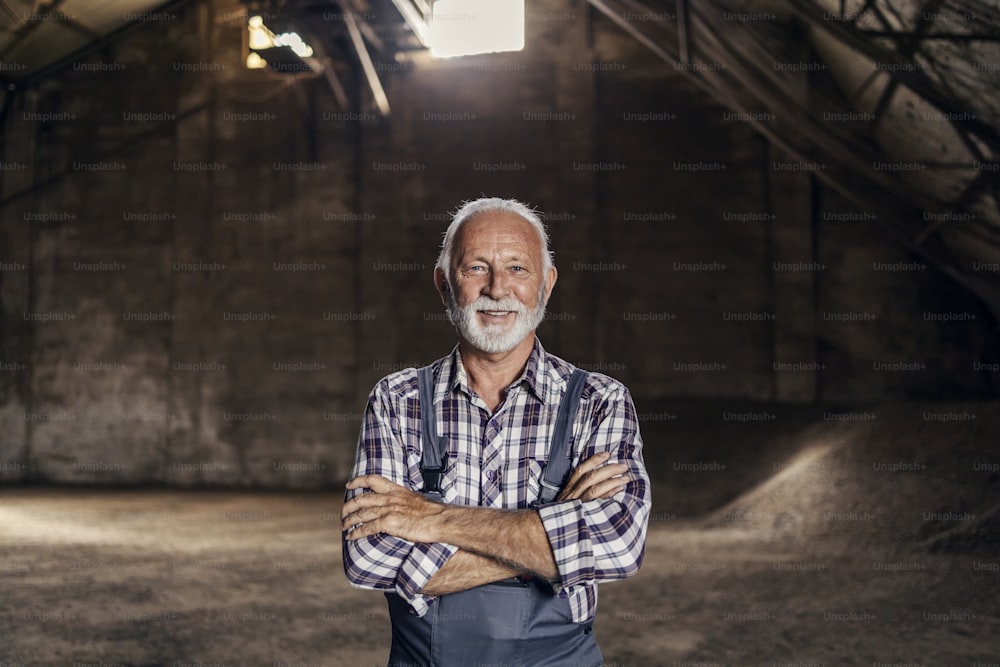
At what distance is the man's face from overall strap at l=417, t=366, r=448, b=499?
0.19 m

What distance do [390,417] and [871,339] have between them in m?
10.5

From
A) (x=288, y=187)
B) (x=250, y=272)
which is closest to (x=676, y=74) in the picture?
(x=288, y=187)

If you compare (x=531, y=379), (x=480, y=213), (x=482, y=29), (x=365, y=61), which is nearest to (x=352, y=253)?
(x=365, y=61)

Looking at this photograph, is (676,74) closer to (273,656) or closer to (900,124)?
(900,124)

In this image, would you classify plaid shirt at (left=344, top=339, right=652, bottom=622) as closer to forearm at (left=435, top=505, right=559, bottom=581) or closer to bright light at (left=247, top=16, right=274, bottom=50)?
forearm at (left=435, top=505, right=559, bottom=581)

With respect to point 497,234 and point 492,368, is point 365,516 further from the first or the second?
point 497,234

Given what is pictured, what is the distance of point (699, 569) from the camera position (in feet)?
21.7

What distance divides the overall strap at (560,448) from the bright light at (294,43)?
10329 mm

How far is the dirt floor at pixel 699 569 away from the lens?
15.1 feet

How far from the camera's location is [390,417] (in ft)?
6.03

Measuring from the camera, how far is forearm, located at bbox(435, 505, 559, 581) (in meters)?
1.60

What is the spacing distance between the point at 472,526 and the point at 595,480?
31cm

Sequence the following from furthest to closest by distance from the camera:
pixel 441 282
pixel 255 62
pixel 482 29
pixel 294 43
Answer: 1. pixel 482 29
2. pixel 255 62
3. pixel 294 43
4. pixel 441 282

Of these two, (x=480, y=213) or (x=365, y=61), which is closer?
(x=480, y=213)
